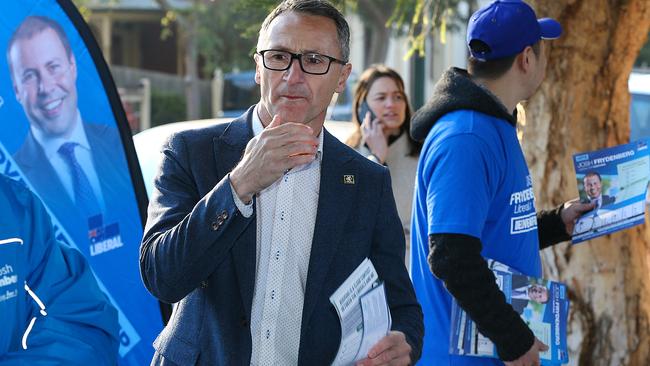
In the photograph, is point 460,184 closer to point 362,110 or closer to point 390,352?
point 390,352

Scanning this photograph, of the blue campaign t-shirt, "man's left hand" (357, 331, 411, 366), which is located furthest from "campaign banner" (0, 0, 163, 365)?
"man's left hand" (357, 331, 411, 366)

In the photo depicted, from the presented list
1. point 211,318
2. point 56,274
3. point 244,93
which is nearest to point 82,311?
point 56,274

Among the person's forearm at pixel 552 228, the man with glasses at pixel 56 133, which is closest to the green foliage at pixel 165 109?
the man with glasses at pixel 56 133

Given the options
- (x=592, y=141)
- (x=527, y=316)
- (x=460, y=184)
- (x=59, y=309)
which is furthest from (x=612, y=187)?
(x=59, y=309)

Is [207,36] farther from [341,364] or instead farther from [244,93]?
[341,364]

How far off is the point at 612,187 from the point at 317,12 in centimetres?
161

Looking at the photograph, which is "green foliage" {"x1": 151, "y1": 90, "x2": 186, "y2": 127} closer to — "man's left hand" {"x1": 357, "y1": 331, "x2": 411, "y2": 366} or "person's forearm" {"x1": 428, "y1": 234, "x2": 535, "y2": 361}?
→ "person's forearm" {"x1": 428, "y1": 234, "x2": 535, "y2": 361}

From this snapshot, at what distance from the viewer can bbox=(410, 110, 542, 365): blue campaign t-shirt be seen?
3098 millimetres

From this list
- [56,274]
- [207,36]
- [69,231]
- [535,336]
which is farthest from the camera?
[207,36]

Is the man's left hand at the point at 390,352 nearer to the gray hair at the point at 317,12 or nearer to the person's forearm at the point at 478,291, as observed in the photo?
the person's forearm at the point at 478,291

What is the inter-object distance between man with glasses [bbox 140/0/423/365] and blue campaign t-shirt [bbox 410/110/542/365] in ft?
1.61

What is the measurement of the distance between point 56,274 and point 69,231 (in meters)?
1.57

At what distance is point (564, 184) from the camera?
5066 mm

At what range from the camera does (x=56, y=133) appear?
150 inches
